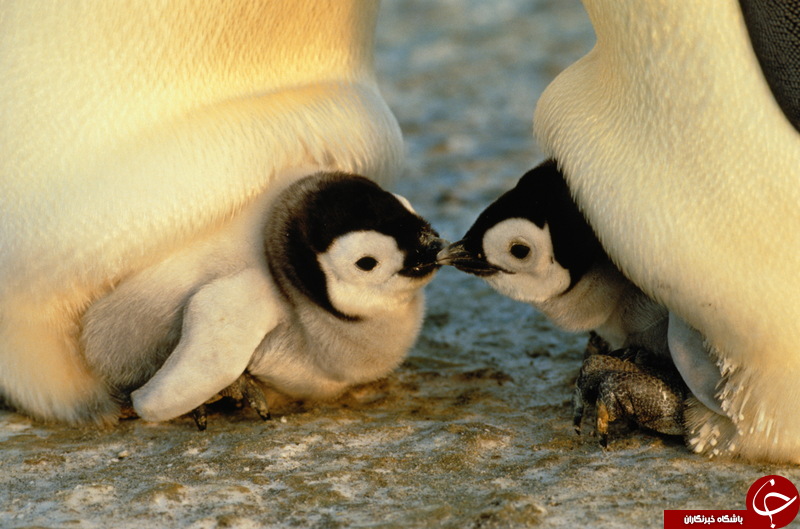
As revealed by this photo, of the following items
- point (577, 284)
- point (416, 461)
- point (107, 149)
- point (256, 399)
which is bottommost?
point (416, 461)

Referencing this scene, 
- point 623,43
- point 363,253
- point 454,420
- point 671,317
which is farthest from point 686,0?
point 454,420

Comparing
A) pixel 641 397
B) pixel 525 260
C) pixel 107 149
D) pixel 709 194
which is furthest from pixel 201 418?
pixel 709 194

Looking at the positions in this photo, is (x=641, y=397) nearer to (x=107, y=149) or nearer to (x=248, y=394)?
(x=248, y=394)

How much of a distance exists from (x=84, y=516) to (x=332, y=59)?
39.1 inches

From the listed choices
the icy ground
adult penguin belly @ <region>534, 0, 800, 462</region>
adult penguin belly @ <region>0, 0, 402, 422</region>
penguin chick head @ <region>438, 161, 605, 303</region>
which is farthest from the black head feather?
adult penguin belly @ <region>0, 0, 402, 422</region>

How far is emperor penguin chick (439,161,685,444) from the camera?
1.92 m

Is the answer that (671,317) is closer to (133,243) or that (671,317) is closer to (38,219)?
(133,243)

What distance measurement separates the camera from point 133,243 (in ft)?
6.37

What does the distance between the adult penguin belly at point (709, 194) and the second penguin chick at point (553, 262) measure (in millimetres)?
152

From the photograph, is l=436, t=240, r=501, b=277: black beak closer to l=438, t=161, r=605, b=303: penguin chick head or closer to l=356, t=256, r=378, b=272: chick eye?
l=438, t=161, r=605, b=303: penguin chick head

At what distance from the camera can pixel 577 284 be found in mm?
2066

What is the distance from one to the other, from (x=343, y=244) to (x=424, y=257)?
0.50 feet

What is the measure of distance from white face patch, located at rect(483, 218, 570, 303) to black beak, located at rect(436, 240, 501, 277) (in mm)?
13

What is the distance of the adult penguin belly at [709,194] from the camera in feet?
5.32
